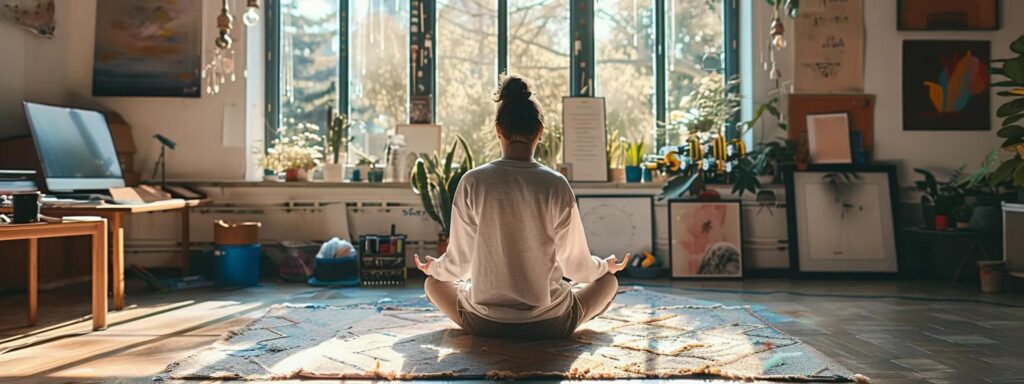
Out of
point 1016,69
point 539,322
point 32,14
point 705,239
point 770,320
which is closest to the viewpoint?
point 539,322

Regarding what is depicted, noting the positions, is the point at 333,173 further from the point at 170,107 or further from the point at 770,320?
the point at 770,320

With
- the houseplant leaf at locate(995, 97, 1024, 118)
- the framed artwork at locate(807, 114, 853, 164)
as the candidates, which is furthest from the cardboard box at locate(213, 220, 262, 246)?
the houseplant leaf at locate(995, 97, 1024, 118)

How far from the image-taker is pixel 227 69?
5641 millimetres

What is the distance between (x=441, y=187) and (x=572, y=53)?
176cm

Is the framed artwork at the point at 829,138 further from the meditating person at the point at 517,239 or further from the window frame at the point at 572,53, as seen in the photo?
the meditating person at the point at 517,239

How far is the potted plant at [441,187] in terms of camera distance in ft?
19.4

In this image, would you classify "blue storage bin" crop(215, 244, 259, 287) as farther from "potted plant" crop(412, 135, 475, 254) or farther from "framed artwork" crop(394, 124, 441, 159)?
"framed artwork" crop(394, 124, 441, 159)

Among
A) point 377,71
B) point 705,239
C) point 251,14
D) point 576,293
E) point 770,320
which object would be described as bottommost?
point 770,320

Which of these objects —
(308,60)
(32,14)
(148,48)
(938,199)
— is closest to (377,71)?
(308,60)

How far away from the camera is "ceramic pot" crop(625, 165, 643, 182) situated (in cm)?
650

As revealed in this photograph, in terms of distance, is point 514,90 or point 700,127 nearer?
point 514,90

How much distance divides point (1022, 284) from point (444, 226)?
3904 millimetres

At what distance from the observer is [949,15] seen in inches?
250

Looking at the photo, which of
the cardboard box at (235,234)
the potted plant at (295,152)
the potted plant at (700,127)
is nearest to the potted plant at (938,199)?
the potted plant at (700,127)
